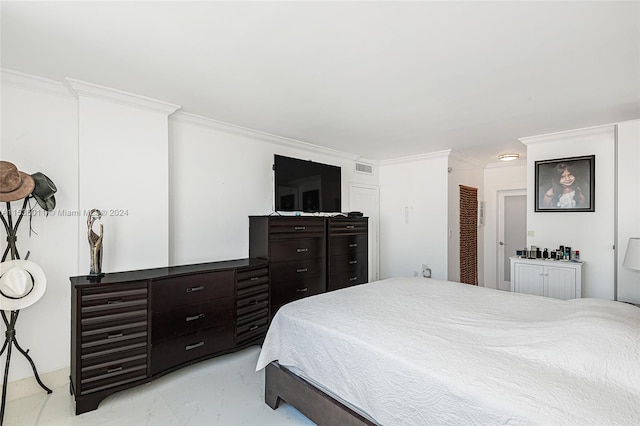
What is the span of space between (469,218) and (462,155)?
4.32ft

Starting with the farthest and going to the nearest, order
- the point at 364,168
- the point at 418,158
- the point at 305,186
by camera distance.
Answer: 1. the point at 364,168
2. the point at 418,158
3. the point at 305,186

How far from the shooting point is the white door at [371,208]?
5.63 m

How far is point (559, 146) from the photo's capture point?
407 centimetres

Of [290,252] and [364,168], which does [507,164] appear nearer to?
[364,168]

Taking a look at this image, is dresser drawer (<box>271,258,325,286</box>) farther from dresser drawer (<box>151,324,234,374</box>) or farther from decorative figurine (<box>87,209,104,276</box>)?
decorative figurine (<box>87,209,104,276</box>)

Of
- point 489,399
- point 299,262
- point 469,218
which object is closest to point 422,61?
point 489,399

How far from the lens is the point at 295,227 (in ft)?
12.8

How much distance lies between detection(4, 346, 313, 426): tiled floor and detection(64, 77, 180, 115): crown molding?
2554mm

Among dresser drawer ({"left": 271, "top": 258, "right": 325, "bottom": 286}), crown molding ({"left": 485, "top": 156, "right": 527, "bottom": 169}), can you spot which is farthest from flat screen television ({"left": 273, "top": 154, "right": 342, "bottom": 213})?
crown molding ({"left": 485, "top": 156, "right": 527, "bottom": 169})

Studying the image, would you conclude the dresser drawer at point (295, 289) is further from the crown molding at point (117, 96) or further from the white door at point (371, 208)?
the crown molding at point (117, 96)

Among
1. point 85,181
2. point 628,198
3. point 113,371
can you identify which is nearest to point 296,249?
point 113,371

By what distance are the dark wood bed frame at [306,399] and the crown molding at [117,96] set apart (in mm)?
2628

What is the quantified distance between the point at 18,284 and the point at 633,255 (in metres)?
5.31

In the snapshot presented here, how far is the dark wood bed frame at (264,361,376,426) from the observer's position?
1.77 meters
